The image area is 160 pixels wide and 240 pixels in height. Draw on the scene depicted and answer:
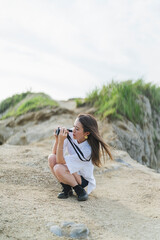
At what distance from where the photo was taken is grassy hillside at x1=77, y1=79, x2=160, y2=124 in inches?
289

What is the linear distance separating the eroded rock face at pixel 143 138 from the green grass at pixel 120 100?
23 centimetres

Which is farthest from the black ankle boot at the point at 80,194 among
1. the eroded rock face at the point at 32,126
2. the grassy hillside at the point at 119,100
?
the eroded rock face at the point at 32,126

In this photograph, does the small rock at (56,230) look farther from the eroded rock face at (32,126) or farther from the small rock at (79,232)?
the eroded rock face at (32,126)

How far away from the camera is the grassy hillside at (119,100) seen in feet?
24.1

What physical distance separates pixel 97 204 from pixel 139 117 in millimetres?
4972

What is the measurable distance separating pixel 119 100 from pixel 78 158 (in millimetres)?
4495

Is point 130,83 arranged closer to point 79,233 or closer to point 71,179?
point 71,179

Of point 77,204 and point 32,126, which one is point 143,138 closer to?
point 32,126

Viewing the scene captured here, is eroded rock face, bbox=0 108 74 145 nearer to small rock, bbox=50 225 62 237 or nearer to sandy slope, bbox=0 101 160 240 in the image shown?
sandy slope, bbox=0 101 160 240

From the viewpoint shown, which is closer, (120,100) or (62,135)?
(62,135)

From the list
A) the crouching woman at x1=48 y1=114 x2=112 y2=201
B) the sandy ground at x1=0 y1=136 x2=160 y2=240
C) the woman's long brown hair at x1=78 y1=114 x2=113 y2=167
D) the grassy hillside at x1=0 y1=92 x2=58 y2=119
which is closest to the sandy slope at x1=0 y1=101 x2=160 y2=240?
the sandy ground at x1=0 y1=136 x2=160 y2=240

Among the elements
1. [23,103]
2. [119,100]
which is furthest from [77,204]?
[23,103]

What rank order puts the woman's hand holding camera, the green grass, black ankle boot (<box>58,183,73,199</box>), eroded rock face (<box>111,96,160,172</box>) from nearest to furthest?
the woman's hand holding camera < black ankle boot (<box>58,183,73,199</box>) < eroded rock face (<box>111,96,160,172</box>) < the green grass

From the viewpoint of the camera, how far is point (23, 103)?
405 inches
